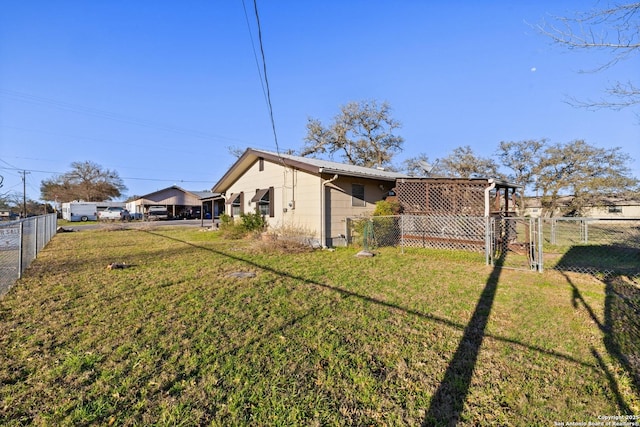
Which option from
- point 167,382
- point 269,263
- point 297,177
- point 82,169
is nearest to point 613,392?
point 167,382

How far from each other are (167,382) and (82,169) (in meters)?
53.6

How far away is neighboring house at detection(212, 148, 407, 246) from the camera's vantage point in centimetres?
970

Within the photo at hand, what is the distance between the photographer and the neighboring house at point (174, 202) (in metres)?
36.1

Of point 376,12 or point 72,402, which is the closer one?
point 72,402

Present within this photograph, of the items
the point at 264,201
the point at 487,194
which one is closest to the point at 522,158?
the point at 487,194

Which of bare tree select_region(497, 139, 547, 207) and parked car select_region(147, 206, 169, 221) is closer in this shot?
bare tree select_region(497, 139, 547, 207)

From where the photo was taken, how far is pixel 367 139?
2767cm

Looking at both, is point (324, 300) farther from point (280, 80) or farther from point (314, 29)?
point (314, 29)

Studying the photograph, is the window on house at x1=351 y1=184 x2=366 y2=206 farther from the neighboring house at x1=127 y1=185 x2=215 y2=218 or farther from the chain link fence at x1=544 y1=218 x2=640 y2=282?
the neighboring house at x1=127 y1=185 x2=215 y2=218

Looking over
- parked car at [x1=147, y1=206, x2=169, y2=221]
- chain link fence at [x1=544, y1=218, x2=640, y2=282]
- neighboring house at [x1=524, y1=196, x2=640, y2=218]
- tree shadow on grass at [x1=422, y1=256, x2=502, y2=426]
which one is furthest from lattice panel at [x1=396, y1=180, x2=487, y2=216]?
parked car at [x1=147, y1=206, x2=169, y2=221]

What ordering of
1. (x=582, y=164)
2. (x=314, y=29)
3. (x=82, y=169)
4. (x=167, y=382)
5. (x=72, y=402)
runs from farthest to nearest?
(x=82, y=169)
(x=582, y=164)
(x=314, y=29)
(x=167, y=382)
(x=72, y=402)

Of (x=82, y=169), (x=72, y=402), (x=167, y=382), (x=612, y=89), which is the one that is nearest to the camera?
(x=72, y=402)

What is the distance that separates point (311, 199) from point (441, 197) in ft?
14.5

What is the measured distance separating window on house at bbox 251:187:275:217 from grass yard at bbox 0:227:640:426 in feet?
22.8
